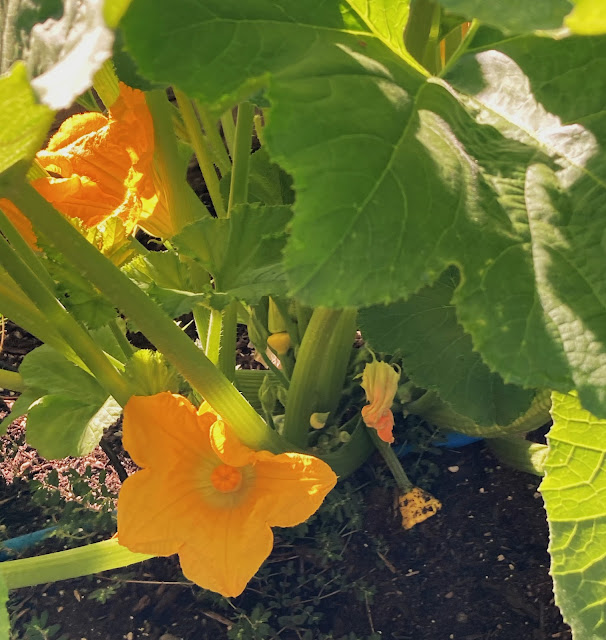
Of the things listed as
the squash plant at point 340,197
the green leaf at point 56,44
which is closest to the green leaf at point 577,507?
the squash plant at point 340,197

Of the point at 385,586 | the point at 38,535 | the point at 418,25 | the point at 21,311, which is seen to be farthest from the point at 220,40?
the point at 38,535

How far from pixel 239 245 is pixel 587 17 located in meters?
0.55

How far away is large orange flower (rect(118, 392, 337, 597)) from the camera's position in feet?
3.10

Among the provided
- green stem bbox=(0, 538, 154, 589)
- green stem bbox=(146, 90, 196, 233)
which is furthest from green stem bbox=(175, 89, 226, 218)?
green stem bbox=(0, 538, 154, 589)

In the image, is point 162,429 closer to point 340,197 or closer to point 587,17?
point 340,197

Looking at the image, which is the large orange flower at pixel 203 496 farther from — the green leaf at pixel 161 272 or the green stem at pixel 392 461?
the green stem at pixel 392 461

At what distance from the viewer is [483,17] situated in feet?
1.60

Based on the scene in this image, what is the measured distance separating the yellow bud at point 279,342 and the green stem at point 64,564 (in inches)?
17.2

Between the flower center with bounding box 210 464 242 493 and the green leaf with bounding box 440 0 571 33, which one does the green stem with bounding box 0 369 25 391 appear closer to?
the flower center with bounding box 210 464 242 493

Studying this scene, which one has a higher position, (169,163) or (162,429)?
(169,163)

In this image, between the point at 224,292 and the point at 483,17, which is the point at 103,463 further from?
the point at 483,17

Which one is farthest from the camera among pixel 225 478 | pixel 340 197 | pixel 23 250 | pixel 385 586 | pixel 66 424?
pixel 385 586

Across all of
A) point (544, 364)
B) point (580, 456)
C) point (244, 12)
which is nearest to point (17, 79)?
point (244, 12)

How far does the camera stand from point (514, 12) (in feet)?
1.63
